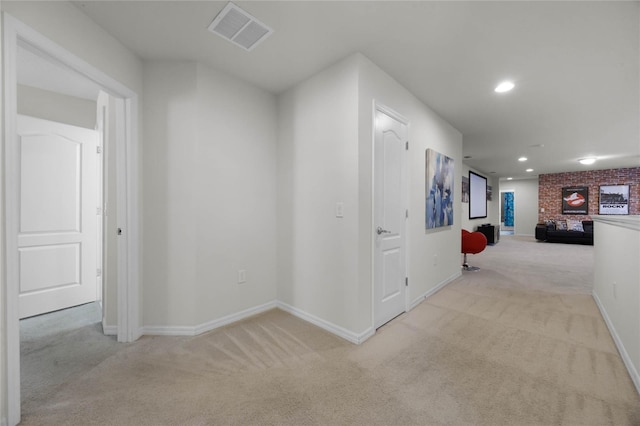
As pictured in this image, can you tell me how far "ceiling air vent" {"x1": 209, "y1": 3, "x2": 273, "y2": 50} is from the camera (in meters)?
1.83

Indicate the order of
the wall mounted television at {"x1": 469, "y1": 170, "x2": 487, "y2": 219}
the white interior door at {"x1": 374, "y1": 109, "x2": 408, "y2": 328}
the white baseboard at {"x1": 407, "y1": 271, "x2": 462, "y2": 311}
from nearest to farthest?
the white interior door at {"x1": 374, "y1": 109, "x2": 408, "y2": 328}, the white baseboard at {"x1": 407, "y1": 271, "x2": 462, "y2": 311}, the wall mounted television at {"x1": 469, "y1": 170, "x2": 487, "y2": 219}

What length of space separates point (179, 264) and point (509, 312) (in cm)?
348

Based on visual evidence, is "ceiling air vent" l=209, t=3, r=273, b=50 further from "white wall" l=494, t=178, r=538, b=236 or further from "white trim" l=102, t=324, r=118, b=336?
"white wall" l=494, t=178, r=538, b=236

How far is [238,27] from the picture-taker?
6.45 ft

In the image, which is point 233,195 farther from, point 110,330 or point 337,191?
point 110,330

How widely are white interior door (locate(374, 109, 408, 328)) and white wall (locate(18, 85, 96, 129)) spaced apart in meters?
3.50

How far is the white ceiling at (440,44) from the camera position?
180 cm

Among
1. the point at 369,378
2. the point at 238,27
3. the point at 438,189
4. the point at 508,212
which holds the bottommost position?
the point at 369,378

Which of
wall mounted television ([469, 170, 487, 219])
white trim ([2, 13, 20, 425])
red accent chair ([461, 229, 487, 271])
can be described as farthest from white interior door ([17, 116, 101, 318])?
wall mounted television ([469, 170, 487, 219])

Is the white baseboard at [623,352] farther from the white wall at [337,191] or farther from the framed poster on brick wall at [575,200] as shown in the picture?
the framed poster on brick wall at [575,200]

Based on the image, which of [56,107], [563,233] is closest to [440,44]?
[56,107]

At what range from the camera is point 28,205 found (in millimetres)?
2748

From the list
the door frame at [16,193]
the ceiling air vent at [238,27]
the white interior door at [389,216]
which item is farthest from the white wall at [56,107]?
the white interior door at [389,216]

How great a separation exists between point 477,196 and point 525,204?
4375 mm
